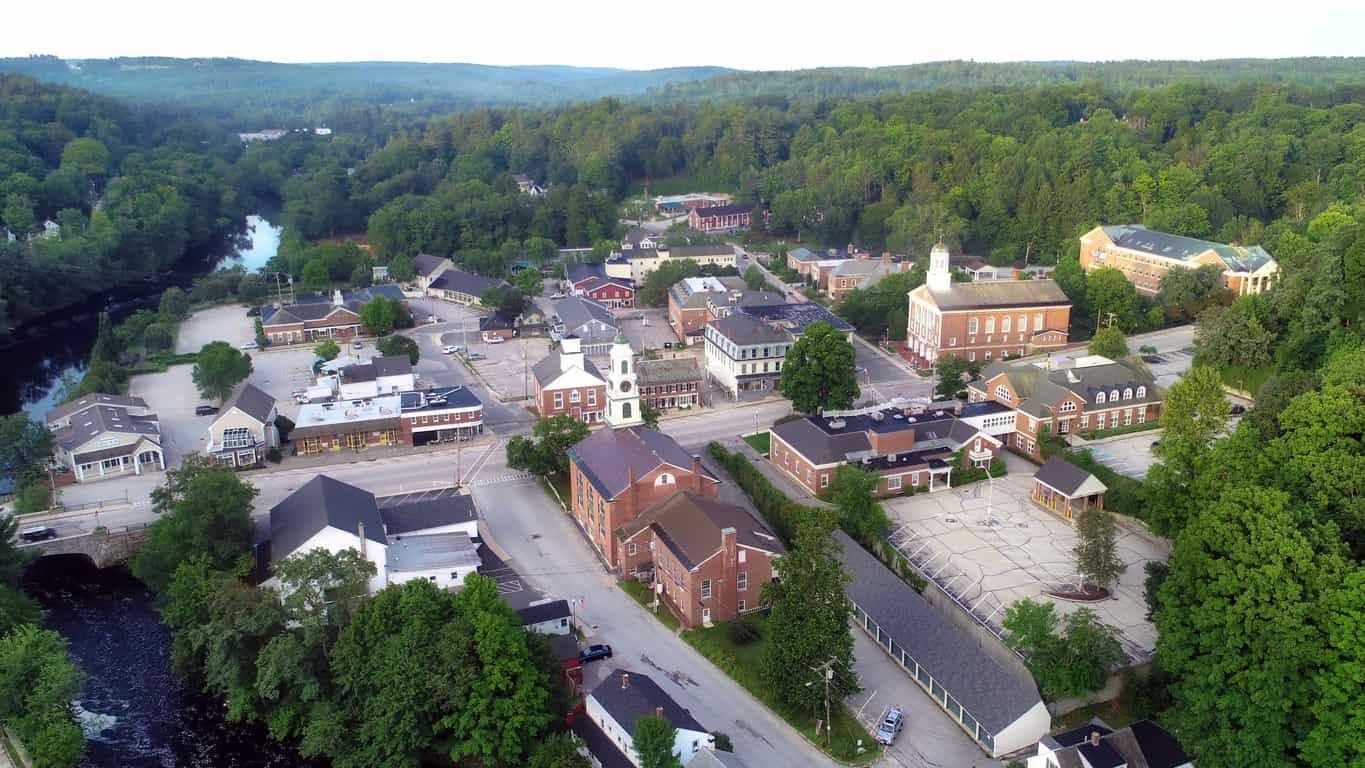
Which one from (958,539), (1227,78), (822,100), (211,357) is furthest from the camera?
(1227,78)

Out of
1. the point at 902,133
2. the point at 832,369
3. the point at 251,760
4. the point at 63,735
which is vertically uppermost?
the point at 902,133

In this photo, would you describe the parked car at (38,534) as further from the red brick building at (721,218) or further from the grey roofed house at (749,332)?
the red brick building at (721,218)

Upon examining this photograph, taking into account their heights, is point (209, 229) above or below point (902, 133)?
below

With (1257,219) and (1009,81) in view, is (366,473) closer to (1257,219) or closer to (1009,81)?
(1257,219)

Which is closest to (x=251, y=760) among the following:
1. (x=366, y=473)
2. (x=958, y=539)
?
(x=366, y=473)

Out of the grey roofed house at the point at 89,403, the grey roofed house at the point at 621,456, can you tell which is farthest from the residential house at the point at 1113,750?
the grey roofed house at the point at 89,403

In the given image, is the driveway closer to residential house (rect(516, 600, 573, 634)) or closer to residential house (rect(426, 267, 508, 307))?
residential house (rect(516, 600, 573, 634))

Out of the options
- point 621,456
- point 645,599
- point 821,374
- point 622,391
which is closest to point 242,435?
point 622,391
